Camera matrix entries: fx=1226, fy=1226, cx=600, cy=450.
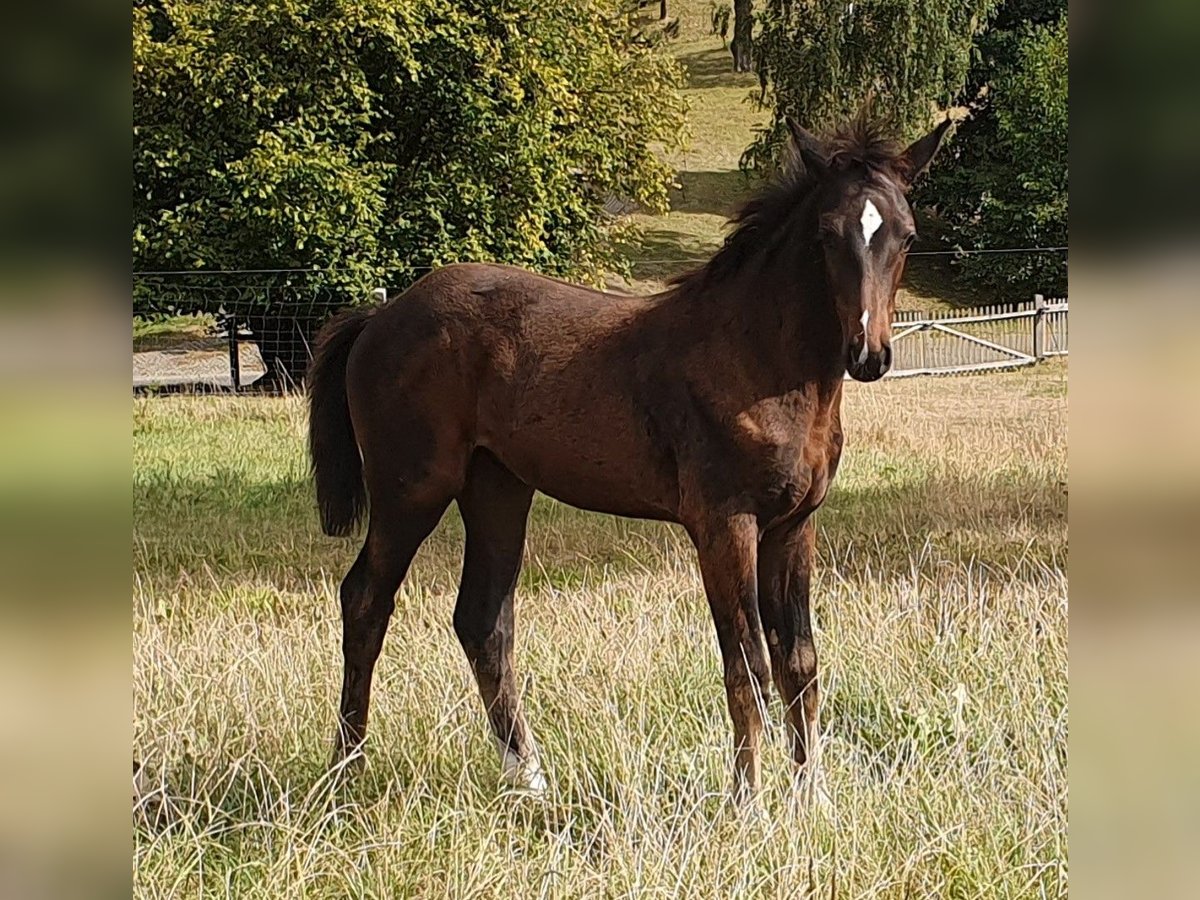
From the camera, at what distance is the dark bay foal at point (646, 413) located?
355 cm

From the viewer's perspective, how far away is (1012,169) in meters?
28.1

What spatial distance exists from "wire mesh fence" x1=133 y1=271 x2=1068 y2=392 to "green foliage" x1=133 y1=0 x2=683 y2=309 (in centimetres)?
48

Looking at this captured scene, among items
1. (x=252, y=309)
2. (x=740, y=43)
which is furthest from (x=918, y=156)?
(x=740, y=43)

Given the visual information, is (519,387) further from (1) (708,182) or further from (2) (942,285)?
(1) (708,182)

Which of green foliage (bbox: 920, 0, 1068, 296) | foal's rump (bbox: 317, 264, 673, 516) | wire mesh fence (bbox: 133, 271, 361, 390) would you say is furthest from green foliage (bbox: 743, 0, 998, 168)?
foal's rump (bbox: 317, 264, 673, 516)

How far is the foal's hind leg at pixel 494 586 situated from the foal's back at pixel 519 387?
143 millimetres

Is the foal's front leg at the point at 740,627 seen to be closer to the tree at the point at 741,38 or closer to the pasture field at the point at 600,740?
the pasture field at the point at 600,740

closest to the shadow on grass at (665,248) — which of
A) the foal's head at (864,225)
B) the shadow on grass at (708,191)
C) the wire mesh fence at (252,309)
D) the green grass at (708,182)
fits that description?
the green grass at (708,182)
